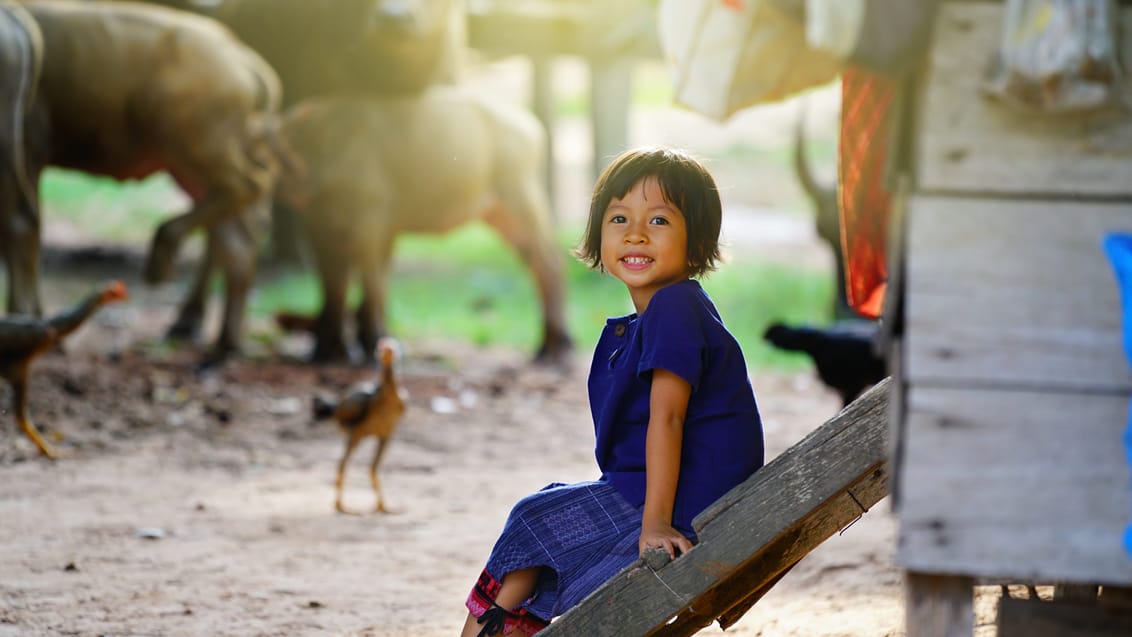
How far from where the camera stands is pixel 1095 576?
75.8 inches

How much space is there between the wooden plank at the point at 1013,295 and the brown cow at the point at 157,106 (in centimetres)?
658

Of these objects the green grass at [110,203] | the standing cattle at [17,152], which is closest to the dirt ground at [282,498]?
the standing cattle at [17,152]

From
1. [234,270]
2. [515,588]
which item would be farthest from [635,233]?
[234,270]

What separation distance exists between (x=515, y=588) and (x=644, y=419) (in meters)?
0.47

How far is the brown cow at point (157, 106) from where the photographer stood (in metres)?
7.85

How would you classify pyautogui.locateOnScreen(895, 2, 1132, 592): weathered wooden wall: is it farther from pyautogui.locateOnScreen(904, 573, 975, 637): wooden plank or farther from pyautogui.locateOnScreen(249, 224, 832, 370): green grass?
pyautogui.locateOnScreen(249, 224, 832, 370): green grass

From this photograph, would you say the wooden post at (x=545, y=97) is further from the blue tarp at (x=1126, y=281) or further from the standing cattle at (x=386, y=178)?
the blue tarp at (x=1126, y=281)

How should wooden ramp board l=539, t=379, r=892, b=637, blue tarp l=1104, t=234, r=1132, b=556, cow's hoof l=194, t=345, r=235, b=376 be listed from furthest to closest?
1. cow's hoof l=194, t=345, r=235, b=376
2. wooden ramp board l=539, t=379, r=892, b=637
3. blue tarp l=1104, t=234, r=1132, b=556

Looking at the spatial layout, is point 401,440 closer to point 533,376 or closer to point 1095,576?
point 533,376

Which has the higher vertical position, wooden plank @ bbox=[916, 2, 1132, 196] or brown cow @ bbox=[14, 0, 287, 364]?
wooden plank @ bbox=[916, 2, 1132, 196]

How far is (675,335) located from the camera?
2676mm

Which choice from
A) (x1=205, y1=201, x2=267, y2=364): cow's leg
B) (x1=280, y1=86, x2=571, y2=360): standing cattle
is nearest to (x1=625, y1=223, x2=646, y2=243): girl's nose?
(x1=280, y1=86, x2=571, y2=360): standing cattle

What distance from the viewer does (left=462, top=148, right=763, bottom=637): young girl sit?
8.77 feet

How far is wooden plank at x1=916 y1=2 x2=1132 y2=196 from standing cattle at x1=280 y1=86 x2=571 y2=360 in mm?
6610
